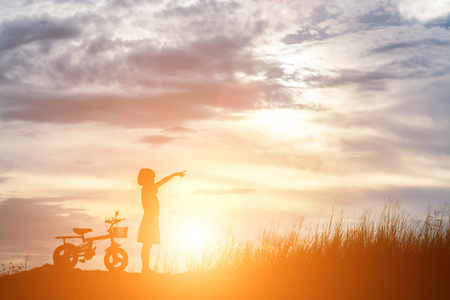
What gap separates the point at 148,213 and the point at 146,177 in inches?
36.8

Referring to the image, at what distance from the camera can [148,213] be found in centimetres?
1310

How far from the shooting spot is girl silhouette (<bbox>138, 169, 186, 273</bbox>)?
1280cm

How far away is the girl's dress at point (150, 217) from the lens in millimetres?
12852

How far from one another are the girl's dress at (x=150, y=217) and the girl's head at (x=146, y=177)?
11 cm

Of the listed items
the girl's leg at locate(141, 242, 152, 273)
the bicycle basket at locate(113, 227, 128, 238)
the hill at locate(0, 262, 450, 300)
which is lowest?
the hill at locate(0, 262, 450, 300)

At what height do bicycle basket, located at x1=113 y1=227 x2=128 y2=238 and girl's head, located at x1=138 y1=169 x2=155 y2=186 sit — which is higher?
girl's head, located at x1=138 y1=169 x2=155 y2=186

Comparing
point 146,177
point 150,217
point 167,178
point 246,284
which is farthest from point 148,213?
point 246,284

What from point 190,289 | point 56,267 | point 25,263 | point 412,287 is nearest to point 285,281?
point 190,289

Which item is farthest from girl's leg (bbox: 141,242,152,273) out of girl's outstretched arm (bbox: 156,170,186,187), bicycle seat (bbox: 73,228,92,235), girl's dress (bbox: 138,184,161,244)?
bicycle seat (bbox: 73,228,92,235)

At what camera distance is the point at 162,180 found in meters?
13.2

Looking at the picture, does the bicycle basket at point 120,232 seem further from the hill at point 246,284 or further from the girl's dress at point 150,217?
the girl's dress at point 150,217

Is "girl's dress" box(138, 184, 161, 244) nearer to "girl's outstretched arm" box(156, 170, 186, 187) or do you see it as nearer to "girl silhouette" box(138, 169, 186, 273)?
"girl silhouette" box(138, 169, 186, 273)

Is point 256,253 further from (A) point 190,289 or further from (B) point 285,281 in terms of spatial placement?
(A) point 190,289

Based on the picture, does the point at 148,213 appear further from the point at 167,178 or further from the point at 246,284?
the point at 246,284
